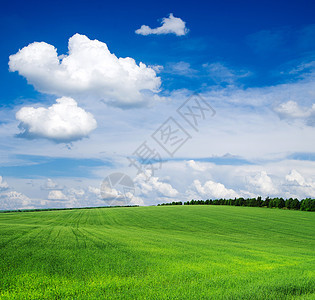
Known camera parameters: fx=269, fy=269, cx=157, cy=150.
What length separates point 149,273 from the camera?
35.2 ft

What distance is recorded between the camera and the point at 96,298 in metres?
7.68

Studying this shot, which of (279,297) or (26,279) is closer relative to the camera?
(279,297)

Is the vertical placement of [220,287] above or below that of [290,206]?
above

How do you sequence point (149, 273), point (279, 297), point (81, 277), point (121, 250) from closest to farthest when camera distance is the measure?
point (279, 297) < point (81, 277) < point (149, 273) < point (121, 250)

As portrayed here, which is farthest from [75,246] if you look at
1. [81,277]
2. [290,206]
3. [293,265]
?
[290,206]

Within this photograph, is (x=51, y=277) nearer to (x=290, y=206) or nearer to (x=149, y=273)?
(x=149, y=273)

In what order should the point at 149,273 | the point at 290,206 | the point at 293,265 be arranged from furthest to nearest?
the point at 290,206, the point at 293,265, the point at 149,273

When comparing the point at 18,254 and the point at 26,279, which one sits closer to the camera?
the point at 26,279

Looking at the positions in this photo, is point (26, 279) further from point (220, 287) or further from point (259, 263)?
point (259, 263)

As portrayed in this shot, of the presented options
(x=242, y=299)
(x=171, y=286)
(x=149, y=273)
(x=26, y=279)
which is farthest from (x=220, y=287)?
(x=26, y=279)

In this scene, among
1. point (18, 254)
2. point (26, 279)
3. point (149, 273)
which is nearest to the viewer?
point (26, 279)

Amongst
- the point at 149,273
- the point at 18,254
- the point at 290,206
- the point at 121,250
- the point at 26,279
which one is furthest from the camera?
the point at 290,206

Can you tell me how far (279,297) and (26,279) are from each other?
8335 millimetres

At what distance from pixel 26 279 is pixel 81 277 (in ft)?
5.96
